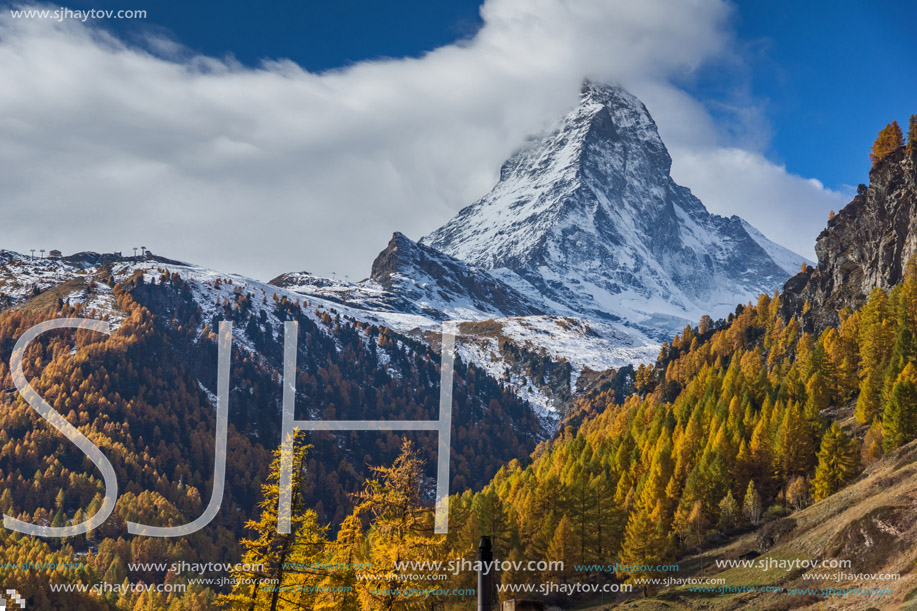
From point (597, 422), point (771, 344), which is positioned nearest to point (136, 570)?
point (597, 422)

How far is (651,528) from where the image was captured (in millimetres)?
82562

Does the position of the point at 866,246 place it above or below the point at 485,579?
above

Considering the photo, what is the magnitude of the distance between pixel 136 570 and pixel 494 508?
11010cm

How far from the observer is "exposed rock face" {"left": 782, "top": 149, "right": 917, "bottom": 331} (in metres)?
136

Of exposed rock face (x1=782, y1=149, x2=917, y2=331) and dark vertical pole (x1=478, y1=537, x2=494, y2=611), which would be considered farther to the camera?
exposed rock face (x1=782, y1=149, x2=917, y2=331)

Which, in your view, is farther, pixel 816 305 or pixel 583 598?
pixel 816 305

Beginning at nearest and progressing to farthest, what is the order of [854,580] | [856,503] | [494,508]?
[854,580] < [856,503] < [494,508]

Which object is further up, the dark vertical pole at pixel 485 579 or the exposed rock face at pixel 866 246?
the exposed rock face at pixel 866 246

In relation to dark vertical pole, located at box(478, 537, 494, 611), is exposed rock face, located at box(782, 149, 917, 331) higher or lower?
higher

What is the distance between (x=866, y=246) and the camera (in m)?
148

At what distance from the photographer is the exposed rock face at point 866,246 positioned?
136500mm

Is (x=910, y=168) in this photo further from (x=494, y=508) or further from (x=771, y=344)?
(x=494, y=508)

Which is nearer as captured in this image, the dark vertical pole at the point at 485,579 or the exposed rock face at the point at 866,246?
the dark vertical pole at the point at 485,579

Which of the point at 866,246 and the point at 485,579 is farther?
the point at 866,246
